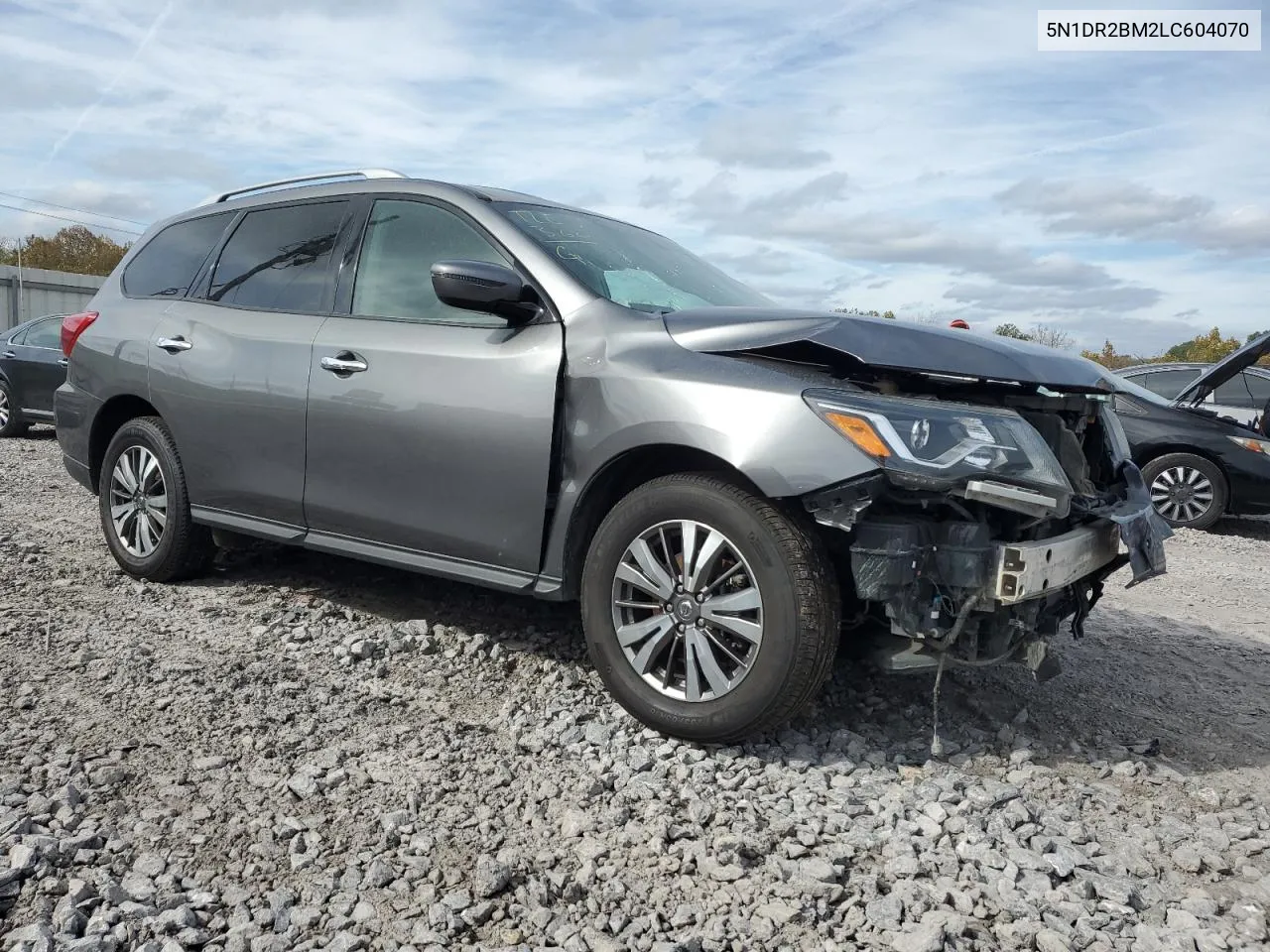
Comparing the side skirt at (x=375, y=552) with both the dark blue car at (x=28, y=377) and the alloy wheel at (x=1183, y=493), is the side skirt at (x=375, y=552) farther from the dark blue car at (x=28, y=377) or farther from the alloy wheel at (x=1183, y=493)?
the dark blue car at (x=28, y=377)

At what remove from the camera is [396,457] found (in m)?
3.79

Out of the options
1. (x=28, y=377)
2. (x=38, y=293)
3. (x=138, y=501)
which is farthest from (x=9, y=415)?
(x=38, y=293)

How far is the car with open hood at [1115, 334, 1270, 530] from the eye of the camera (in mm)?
8398

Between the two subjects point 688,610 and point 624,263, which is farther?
point 624,263

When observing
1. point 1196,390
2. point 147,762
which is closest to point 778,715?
point 147,762

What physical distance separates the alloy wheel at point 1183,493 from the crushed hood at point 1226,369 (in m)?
0.71

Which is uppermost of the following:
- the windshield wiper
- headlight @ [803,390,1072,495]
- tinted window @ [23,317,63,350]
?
the windshield wiper

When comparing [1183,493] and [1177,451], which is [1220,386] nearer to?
[1177,451]

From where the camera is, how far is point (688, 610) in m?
3.17

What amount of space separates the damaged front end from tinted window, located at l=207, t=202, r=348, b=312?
236 cm

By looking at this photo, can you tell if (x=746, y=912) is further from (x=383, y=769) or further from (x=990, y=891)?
(x=383, y=769)

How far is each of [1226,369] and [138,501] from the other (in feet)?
27.1

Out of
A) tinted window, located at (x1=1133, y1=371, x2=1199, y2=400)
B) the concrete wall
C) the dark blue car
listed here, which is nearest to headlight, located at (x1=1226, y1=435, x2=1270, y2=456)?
tinted window, located at (x1=1133, y1=371, x2=1199, y2=400)

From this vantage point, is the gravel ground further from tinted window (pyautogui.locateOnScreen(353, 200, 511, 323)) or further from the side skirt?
tinted window (pyautogui.locateOnScreen(353, 200, 511, 323))
